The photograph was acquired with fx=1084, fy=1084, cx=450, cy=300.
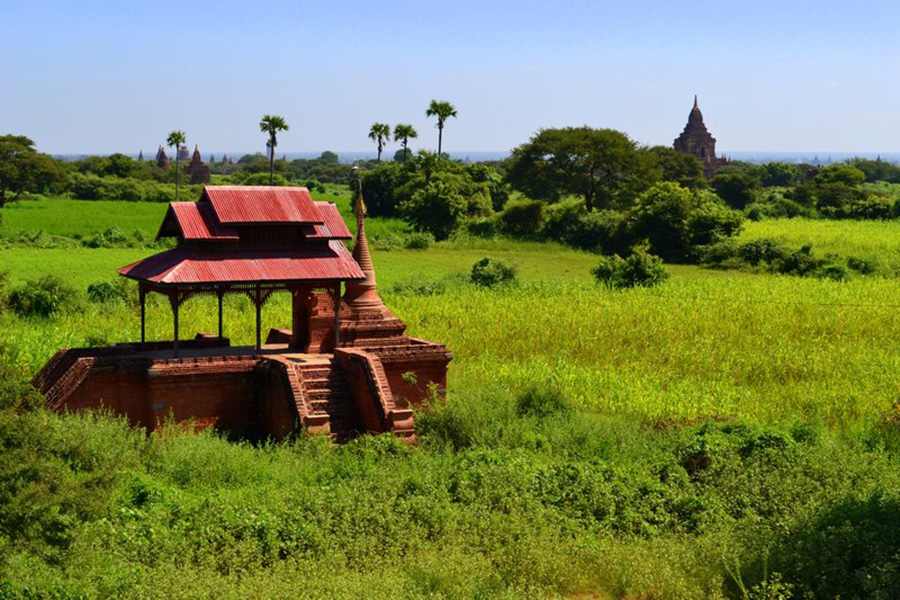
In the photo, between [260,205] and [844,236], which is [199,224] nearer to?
[260,205]

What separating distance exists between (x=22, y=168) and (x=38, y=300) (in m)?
46.7

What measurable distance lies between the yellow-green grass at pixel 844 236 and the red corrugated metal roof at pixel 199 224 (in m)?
34.4

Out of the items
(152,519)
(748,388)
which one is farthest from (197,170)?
(152,519)

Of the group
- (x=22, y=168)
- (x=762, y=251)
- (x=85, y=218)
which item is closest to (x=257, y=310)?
(x=762, y=251)

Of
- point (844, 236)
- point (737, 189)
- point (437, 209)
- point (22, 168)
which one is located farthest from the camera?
point (737, 189)

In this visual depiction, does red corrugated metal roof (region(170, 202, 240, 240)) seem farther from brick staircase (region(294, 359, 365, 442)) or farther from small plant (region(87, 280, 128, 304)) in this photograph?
small plant (region(87, 280, 128, 304))

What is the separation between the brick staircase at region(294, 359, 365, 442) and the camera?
1956cm

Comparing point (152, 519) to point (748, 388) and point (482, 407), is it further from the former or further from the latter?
point (748, 388)

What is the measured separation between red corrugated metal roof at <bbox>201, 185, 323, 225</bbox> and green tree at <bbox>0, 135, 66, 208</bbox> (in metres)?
55.1

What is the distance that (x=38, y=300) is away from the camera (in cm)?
3180

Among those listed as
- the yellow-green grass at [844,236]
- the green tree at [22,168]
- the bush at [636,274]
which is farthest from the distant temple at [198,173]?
the bush at [636,274]

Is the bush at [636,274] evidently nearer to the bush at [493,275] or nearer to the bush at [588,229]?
the bush at [493,275]

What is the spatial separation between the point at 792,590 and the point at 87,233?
51.6 metres

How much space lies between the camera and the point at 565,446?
19125 mm
